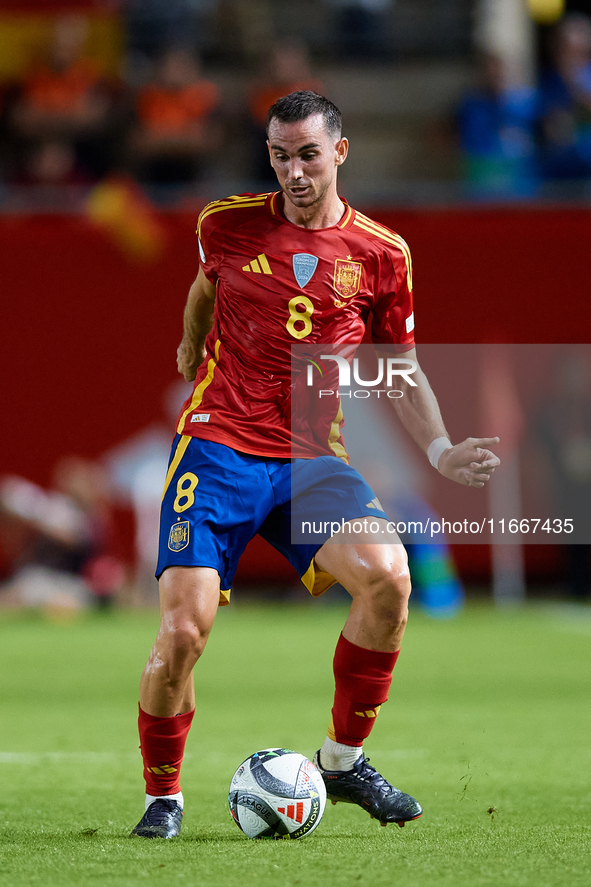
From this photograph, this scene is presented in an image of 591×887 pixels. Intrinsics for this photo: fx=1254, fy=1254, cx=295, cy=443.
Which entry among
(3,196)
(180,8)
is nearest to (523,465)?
(3,196)

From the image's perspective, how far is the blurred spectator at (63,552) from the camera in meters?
13.0

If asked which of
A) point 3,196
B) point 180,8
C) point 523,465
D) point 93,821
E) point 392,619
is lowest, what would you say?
point 523,465

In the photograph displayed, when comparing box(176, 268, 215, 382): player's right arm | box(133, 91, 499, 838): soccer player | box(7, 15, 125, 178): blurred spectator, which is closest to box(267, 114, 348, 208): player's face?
box(133, 91, 499, 838): soccer player

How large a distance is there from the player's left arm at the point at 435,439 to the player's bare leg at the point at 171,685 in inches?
36.6

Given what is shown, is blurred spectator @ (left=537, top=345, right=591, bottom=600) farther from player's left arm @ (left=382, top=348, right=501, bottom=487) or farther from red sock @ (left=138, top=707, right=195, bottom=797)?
red sock @ (left=138, top=707, right=195, bottom=797)

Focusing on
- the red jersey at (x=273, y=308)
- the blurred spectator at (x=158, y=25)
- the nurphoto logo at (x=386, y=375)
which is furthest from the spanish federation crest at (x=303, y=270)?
the blurred spectator at (x=158, y=25)

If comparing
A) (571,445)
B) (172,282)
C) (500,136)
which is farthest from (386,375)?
(500,136)

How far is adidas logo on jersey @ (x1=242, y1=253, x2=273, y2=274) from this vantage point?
4551 millimetres

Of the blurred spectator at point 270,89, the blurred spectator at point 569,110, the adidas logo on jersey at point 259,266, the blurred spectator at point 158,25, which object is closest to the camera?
the adidas logo on jersey at point 259,266

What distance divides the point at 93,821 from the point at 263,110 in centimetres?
1133

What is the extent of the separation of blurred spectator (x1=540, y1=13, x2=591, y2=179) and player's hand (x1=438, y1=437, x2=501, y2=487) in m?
10.5

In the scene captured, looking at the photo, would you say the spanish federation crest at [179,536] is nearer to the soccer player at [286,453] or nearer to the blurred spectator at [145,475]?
the soccer player at [286,453]

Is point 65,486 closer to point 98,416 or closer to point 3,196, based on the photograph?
point 98,416

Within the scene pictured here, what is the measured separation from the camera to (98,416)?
1423 centimetres
